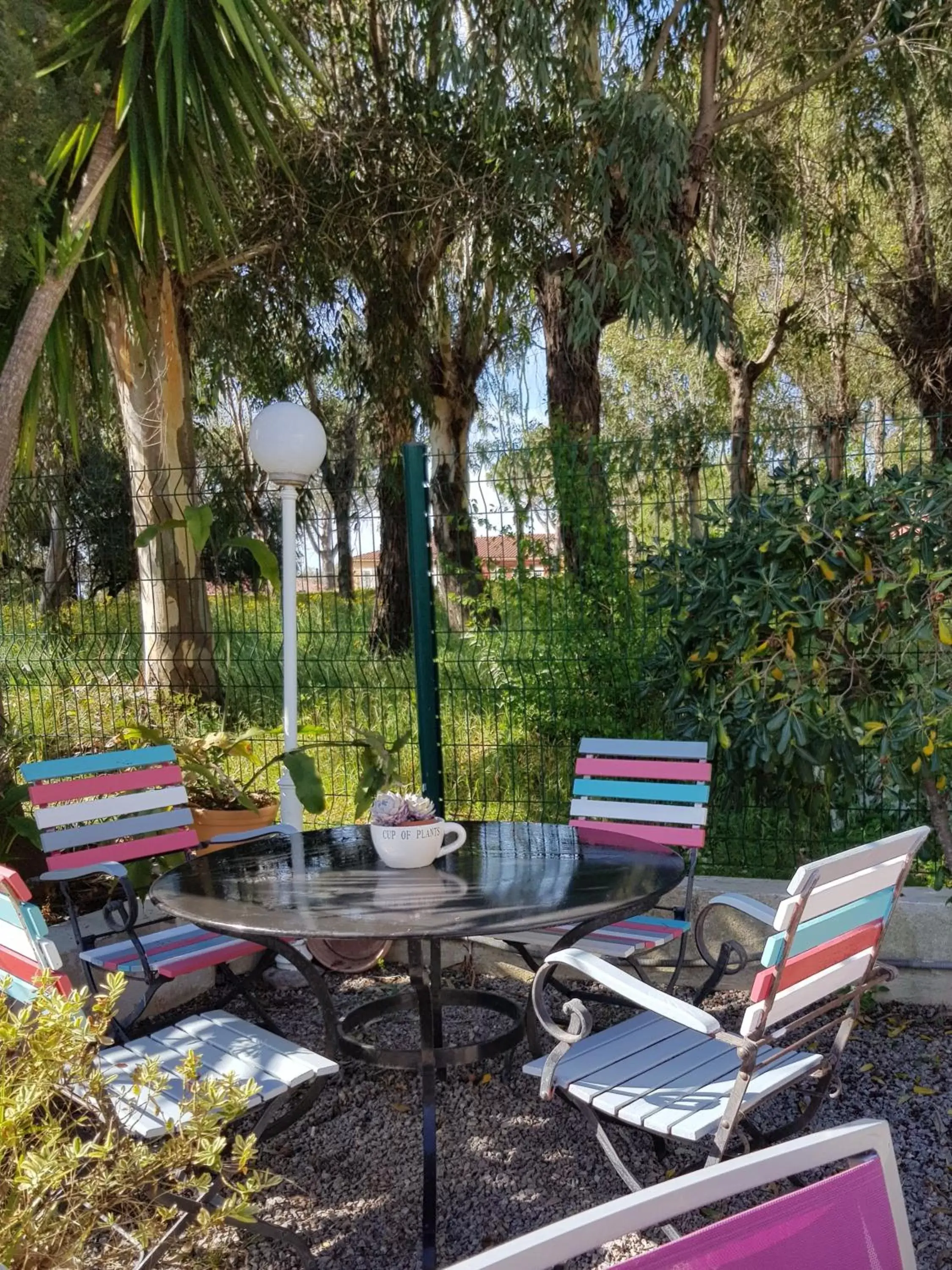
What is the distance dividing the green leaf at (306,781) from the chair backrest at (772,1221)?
336 centimetres

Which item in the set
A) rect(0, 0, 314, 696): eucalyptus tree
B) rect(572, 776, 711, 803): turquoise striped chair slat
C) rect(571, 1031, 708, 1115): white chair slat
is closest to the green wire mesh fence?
rect(0, 0, 314, 696): eucalyptus tree

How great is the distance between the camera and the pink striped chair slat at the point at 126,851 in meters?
3.69

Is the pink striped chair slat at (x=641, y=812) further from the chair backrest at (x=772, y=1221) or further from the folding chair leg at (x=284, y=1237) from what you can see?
the chair backrest at (x=772, y=1221)

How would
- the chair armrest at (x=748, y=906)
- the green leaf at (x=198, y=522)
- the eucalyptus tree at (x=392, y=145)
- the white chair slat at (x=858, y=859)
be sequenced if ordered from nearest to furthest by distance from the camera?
the white chair slat at (x=858, y=859)
the chair armrest at (x=748, y=906)
the green leaf at (x=198, y=522)
the eucalyptus tree at (x=392, y=145)

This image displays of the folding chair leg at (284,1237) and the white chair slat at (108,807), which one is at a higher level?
the white chair slat at (108,807)

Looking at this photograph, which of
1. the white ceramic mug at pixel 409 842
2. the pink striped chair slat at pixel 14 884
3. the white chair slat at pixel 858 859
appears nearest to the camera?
the white chair slat at pixel 858 859

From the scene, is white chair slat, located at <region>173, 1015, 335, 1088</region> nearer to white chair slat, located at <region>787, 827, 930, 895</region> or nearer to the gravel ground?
the gravel ground

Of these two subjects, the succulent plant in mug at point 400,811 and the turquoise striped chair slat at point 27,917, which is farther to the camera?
the succulent plant in mug at point 400,811

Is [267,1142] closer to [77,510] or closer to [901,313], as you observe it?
[77,510]

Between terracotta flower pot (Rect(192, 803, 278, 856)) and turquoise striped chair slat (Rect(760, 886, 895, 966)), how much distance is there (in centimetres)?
304

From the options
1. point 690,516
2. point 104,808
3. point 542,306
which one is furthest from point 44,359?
point 542,306

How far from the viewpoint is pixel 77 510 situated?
231 inches

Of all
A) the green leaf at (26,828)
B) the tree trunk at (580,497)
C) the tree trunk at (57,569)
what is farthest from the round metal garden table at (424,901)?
the tree trunk at (57,569)

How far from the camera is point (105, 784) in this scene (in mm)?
3850
